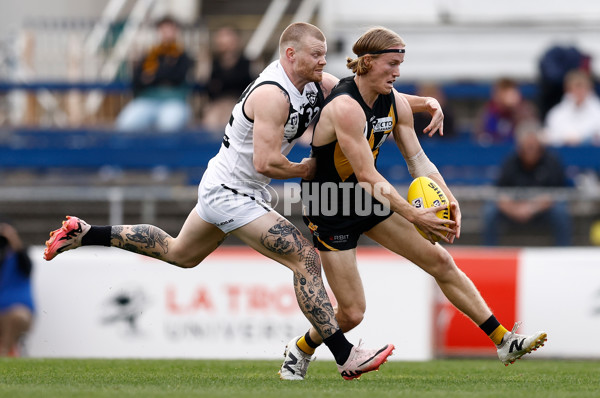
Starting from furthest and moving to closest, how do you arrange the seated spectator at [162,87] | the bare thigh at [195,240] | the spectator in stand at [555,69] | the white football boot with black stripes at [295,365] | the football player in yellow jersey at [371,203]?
1. the seated spectator at [162,87]
2. the spectator in stand at [555,69]
3. the white football boot with black stripes at [295,365]
4. the bare thigh at [195,240]
5. the football player in yellow jersey at [371,203]

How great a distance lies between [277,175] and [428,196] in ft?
3.38

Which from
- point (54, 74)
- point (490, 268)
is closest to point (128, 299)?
point (490, 268)

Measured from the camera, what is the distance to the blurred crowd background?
40.9 feet

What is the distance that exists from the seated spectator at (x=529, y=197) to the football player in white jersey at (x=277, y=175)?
4483 mm

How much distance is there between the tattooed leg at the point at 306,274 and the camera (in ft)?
24.3

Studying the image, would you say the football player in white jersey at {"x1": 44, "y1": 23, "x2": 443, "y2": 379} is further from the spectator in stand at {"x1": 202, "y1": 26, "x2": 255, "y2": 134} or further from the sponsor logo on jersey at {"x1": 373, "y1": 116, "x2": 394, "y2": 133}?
the spectator in stand at {"x1": 202, "y1": 26, "x2": 255, "y2": 134}

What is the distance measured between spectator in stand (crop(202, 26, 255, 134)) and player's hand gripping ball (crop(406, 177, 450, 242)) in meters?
7.45

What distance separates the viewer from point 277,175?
726 centimetres

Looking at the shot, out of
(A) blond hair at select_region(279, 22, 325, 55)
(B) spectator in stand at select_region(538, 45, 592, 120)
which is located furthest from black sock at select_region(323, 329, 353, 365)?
(B) spectator in stand at select_region(538, 45, 592, 120)

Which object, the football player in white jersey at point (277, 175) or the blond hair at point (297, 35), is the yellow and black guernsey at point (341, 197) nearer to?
the football player in white jersey at point (277, 175)

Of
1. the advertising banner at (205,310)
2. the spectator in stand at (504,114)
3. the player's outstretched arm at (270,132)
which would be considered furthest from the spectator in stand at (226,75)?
the player's outstretched arm at (270,132)

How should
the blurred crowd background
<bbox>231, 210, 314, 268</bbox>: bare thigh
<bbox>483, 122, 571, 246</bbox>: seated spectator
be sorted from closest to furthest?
<bbox>231, 210, 314, 268</bbox>: bare thigh < <bbox>483, 122, 571, 246</bbox>: seated spectator < the blurred crowd background

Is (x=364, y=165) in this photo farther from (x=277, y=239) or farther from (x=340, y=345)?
(x=340, y=345)

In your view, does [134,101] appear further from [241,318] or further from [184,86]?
[241,318]
